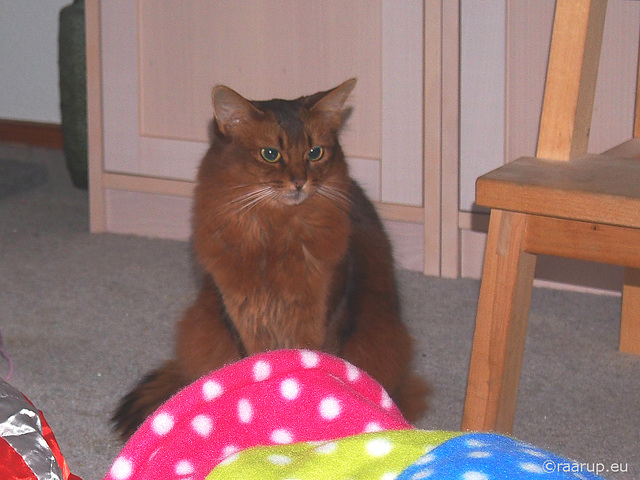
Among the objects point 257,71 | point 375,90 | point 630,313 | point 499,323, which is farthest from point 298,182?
point 257,71

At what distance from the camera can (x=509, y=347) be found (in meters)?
1.15

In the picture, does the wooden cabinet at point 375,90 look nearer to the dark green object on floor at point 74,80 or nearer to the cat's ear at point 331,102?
the dark green object on floor at point 74,80

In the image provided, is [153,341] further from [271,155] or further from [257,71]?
[257,71]

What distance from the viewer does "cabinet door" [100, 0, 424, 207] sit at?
86.7 inches

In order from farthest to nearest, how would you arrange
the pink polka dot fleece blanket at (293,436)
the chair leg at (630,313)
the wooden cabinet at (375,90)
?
the wooden cabinet at (375,90) → the chair leg at (630,313) → the pink polka dot fleece blanket at (293,436)

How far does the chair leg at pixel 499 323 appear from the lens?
1081mm

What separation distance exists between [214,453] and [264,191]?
682 millimetres

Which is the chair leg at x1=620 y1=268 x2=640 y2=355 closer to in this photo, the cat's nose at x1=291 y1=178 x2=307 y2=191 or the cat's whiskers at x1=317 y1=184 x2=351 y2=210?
the cat's whiskers at x1=317 y1=184 x2=351 y2=210

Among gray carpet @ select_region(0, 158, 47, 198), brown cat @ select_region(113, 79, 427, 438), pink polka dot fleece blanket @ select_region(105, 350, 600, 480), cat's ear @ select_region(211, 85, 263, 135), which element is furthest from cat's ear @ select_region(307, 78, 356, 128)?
gray carpet @ select_region(0, 158, 47, 198)

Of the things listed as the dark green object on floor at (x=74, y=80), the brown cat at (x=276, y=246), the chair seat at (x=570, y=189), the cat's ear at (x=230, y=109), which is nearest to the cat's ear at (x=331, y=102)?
the brown cat at (x=276, y=246)

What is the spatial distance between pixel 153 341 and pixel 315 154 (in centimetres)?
67

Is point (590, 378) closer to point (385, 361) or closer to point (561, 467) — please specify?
point (385, 361)

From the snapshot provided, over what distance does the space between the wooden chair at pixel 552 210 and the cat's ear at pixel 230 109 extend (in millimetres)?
491

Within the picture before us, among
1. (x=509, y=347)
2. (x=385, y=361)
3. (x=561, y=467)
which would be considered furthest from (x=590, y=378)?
(x=561, y=467)
